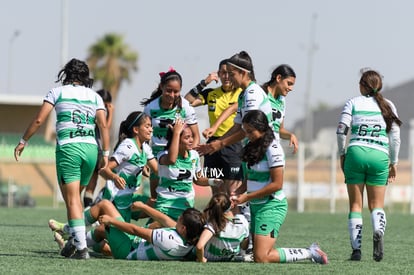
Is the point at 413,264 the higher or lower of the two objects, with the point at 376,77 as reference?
lower

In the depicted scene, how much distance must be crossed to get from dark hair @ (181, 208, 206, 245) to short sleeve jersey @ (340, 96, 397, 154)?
1882 millimetres

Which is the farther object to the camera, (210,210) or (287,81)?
(287,81)

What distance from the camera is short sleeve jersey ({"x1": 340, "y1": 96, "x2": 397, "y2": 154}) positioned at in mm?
9992

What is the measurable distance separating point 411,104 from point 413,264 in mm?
64469

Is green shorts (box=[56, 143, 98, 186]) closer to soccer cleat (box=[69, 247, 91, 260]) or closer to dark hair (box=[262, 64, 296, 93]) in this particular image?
soccer cleat (box=[69, 247, 91, 260])

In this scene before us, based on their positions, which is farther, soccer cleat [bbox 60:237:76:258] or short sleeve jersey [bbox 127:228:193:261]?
soccer cleat [bbox 60:237:76:258]

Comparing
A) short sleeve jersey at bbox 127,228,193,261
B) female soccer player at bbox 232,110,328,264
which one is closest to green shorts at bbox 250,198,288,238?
female soccer player at bbox 232,110,328,264

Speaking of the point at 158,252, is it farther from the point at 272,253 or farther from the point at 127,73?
the point at 127,73

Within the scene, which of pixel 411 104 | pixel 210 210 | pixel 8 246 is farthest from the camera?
pixel 411 104

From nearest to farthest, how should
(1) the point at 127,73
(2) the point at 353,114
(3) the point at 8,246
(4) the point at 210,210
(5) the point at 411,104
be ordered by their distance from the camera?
(4) the point at 210,210 < (2) the point at 353,114 < (3) the point at 8,246 < (1) the point at 127,73 < (5) the point at 411,104

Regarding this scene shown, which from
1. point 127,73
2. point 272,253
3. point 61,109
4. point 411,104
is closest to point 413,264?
point 272,253

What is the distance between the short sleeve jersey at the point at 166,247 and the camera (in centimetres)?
921

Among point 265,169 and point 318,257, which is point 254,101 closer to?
point 265,169

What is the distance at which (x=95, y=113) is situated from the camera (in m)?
9.56
